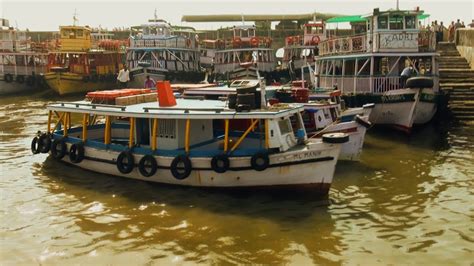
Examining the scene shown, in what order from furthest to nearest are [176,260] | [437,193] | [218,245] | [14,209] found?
1. [437,193]
2. [14,209]
3. [218,245]
4. [176,260]

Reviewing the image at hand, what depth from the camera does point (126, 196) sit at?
11.0 m

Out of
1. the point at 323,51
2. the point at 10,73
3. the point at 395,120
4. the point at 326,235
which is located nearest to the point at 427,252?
the point at 326,235

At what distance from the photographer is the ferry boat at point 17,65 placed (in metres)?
36.3

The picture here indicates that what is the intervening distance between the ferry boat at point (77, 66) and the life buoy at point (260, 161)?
86.5 ft

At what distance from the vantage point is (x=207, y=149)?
11.7m

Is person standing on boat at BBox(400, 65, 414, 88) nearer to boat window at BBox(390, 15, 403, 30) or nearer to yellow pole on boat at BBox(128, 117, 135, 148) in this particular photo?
boat window at BBox(390, 15, 403, 30)

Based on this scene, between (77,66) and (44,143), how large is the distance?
23.0m

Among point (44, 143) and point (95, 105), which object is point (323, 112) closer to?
point (95, 105)

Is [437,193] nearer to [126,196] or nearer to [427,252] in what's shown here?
[427,252]

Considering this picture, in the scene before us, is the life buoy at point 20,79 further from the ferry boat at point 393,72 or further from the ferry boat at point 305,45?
the ferry boat at point 393,72

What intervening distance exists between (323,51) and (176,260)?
57.7 ft

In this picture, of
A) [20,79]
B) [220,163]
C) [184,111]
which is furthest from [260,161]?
[20,79]

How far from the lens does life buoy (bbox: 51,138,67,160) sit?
42.8 ft

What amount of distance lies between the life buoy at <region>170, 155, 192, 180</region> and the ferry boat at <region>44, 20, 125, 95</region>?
25.1 m
